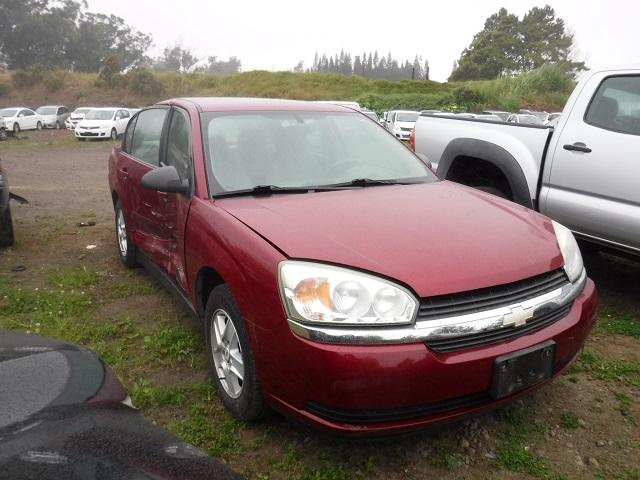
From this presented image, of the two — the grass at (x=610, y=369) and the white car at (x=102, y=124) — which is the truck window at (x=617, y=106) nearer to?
the grass at (x=610, y=369)

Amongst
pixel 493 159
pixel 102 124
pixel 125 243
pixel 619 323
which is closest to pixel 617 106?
pixel 493 159

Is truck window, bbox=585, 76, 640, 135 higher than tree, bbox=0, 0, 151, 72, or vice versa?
tree, bbox=0, 0, 151, 72

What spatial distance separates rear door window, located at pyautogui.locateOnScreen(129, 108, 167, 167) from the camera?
3.92m

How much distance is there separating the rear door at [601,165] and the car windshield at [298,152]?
1.33m

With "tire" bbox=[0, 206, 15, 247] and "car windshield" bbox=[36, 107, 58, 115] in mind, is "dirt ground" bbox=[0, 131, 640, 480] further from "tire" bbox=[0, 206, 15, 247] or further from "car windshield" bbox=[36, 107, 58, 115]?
"car windshield" bbox=[36, 107, 58, 115]

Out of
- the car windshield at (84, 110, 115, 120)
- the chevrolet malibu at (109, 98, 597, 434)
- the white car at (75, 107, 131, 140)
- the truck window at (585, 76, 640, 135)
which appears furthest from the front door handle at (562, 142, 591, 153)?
the car windshield at (84, 110, 115, 120)

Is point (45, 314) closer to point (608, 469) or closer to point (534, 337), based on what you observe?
point (534, 337)

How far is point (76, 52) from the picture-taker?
68.4 m

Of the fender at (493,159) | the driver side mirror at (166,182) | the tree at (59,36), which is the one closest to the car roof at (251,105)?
the driver side mirror at (166,182)

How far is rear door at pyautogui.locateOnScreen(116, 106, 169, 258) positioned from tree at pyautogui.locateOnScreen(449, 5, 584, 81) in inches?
2742

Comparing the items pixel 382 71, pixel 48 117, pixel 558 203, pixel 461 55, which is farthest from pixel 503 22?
pixel 558 203

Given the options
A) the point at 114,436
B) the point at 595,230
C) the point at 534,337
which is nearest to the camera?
the point at 114,436

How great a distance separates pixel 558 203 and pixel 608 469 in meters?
2.32

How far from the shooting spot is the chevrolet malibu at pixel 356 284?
1977mm
